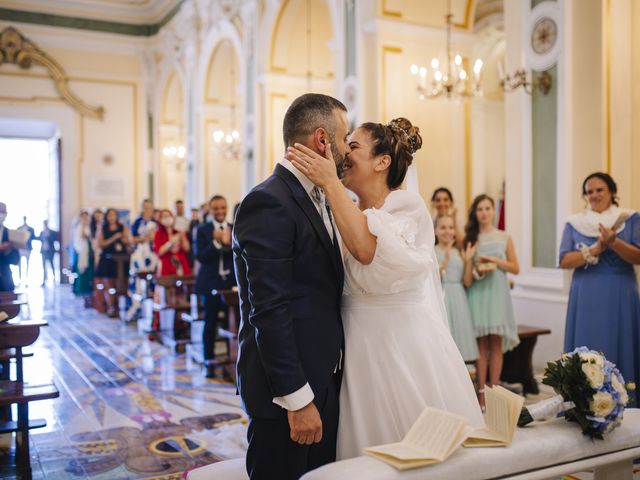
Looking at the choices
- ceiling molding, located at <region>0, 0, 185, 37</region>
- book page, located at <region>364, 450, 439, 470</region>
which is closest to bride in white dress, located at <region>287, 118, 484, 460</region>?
book page, located at <region>364, 450, 439, 470</region>

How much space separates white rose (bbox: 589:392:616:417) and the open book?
312 mm

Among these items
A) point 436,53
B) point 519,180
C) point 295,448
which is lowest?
point 295,448

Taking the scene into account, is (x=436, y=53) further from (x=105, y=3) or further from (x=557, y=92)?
(x=105, y=3)

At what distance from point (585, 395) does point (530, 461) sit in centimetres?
33

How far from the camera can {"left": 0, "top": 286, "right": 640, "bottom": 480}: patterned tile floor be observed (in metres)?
4.12

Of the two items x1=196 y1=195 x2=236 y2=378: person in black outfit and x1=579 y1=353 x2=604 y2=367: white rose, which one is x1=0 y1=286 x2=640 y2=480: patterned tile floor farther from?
x1=579 y1=353 x2=604 y2=367: white rose

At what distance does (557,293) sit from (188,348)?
13.0ft

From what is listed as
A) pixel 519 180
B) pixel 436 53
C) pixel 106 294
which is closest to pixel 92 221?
pixel 106 294

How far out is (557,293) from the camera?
598 centimetres

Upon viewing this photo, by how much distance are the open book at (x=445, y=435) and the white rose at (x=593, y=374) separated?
314 mm

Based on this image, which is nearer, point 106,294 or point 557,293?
point 557,293

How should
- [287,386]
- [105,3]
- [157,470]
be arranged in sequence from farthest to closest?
[105,3]
[157,470]
[287,386]

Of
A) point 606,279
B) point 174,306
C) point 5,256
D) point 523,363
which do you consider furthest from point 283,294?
point 174,306

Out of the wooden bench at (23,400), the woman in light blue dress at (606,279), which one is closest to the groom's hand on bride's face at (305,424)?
the wooden bench at (23,400)
